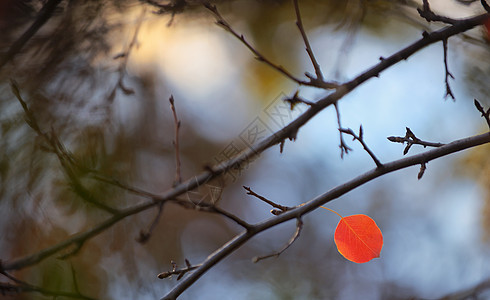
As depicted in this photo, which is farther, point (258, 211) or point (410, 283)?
point (258, 211)

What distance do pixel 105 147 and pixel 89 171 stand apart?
704mm

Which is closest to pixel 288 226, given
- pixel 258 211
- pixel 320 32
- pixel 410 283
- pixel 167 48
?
pixel 258 211

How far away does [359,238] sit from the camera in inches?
33.5

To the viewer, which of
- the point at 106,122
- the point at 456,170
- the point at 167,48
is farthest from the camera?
the point at 456,170

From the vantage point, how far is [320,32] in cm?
218

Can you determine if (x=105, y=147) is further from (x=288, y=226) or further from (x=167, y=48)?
(x=288, y=226)

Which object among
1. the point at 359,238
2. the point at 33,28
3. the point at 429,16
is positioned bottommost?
the point at 359,238

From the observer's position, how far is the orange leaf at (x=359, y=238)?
85 centimetres

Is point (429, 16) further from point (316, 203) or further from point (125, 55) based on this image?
point (125, 55)

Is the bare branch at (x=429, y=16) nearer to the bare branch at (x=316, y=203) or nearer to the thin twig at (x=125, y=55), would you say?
the bare branch at (x=316, y=203)

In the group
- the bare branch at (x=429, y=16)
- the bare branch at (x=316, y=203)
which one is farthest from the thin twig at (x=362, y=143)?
the bare branch at (x=429, y=16)

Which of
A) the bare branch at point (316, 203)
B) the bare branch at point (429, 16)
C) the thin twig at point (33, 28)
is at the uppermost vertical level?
the thin twig at point (33, 28)

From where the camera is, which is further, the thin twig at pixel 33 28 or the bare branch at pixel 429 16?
the thin twig at pixel 33 28

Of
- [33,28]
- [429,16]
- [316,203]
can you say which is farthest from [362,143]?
[33,28]
